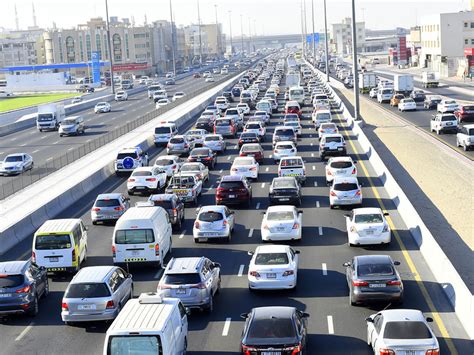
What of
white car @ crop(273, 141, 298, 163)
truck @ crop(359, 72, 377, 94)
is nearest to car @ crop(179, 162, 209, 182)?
white car @ crop(273, 141, 298, 163)

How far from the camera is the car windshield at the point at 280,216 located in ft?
99.8

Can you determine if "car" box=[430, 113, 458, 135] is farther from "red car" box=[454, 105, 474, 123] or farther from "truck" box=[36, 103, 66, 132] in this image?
"truck" box=[36, 103, 66, 132]

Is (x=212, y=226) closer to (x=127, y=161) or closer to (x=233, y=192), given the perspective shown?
(x=233, y=192)

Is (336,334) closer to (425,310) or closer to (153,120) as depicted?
(425,310)

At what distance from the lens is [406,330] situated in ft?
55.4

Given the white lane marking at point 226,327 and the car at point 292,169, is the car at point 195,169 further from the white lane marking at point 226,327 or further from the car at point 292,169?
the white lane marking at point 226,327

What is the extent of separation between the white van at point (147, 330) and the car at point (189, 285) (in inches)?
142

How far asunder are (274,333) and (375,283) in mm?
5038

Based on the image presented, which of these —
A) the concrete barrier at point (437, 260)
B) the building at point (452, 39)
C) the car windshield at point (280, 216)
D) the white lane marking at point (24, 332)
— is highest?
the building at point (452, 39)

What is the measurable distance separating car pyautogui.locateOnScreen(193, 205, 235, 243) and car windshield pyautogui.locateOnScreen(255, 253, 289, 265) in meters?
6.98

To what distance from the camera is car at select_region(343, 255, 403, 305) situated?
21297 millimetres

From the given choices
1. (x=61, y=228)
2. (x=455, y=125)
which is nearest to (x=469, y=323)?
(x=61, y=228)

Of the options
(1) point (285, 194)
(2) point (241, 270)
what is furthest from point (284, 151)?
(2) point (241, 270)

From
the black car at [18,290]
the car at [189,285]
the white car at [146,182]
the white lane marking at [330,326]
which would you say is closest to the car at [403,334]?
the white lane marking at [330,326]
